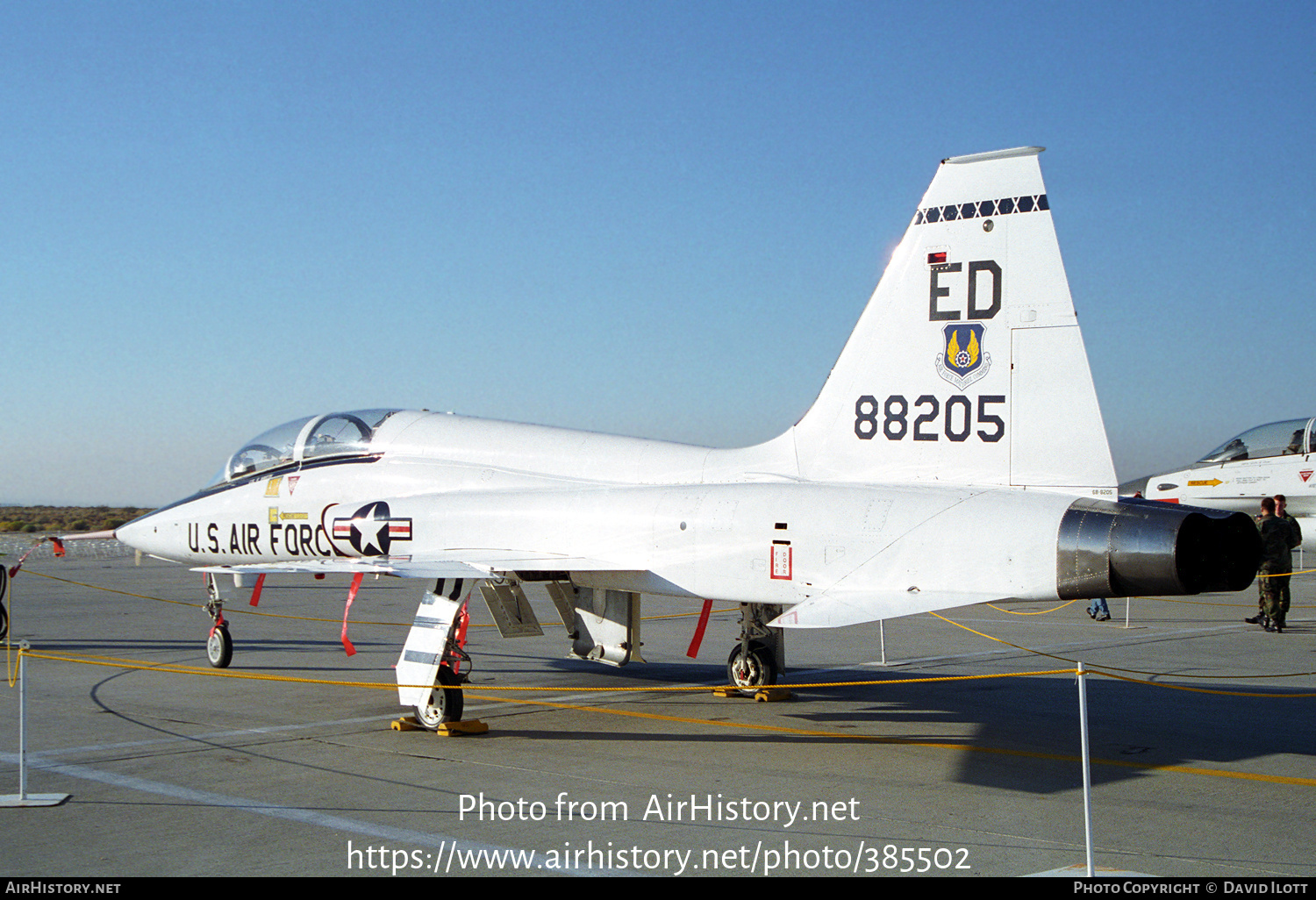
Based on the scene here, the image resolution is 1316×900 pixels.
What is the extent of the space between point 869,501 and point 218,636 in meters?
8.29

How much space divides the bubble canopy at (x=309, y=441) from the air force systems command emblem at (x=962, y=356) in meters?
5.98

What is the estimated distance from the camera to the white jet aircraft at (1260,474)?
1959 cm

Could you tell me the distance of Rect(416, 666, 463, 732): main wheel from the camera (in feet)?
29.5

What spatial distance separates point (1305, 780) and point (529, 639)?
37.4ft

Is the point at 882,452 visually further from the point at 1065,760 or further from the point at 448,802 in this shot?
the point at 448,802

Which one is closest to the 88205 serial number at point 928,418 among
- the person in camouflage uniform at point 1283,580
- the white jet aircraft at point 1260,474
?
the person in camouflage uniform at point 1283,580

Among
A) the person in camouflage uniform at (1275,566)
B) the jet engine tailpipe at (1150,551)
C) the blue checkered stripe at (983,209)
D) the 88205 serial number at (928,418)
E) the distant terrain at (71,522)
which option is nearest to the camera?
the jet engine tailpipe at (1150,551)

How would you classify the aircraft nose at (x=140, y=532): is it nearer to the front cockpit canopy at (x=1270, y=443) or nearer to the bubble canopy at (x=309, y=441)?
the bubble canopy at (x=309, y=441)

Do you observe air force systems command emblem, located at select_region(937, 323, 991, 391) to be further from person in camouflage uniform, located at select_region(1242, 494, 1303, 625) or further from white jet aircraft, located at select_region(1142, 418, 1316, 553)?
white jet aircraft, located at select_region(1142, 418, 1316, 553)

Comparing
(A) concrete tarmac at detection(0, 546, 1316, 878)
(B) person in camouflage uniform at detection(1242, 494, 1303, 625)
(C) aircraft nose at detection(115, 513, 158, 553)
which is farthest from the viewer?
(B) person in camouflage uniform at detection(1242, 494, 1303, 625)

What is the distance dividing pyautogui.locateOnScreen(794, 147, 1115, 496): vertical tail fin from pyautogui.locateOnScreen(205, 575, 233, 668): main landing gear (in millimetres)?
7573

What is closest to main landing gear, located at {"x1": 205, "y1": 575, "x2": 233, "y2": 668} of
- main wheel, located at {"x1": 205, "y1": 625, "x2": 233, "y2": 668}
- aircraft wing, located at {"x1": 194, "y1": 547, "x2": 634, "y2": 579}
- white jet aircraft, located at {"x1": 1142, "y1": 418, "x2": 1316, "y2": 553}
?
main wheel, located at {"x1": 205, "y1": 625, "x2": 233, "y2": 668}

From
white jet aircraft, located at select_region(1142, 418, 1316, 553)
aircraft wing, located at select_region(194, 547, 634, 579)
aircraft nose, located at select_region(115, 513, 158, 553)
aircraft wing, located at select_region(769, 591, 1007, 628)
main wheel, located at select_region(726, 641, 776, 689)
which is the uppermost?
white jet aircraft, located at select_region(1142, 418, 1316, 553)

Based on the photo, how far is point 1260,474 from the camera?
66.1ft
